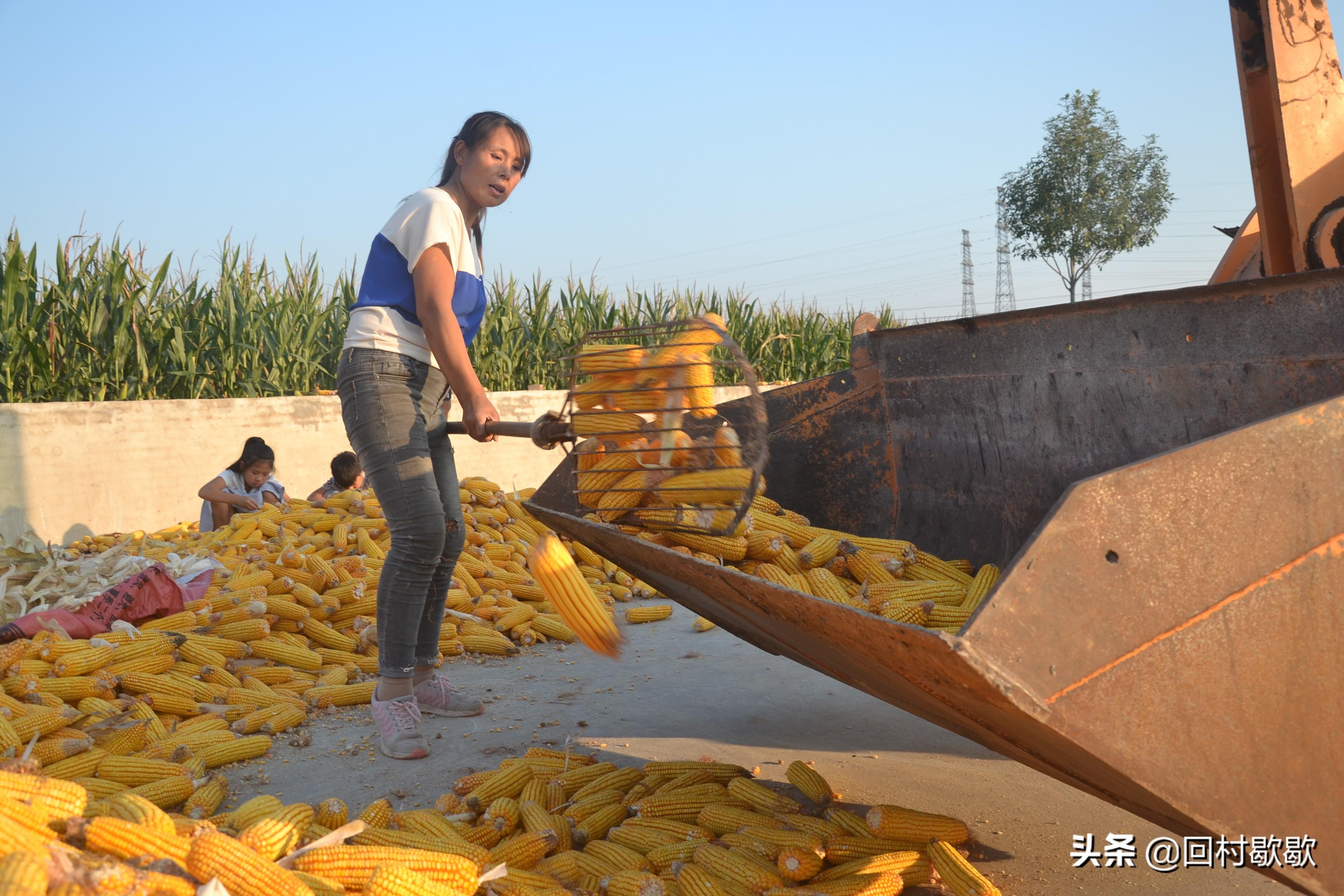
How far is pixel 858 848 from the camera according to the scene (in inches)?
99.7

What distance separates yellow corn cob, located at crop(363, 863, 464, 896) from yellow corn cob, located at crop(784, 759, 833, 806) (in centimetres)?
127

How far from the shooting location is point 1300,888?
171 centimetres

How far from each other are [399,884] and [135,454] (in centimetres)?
753

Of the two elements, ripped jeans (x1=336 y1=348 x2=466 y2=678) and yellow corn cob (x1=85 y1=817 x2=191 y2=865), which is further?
ripped jeans (x1=336 y1=348 x2=466 y2=678)

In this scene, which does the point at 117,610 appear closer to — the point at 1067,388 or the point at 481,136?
the point at 481,136

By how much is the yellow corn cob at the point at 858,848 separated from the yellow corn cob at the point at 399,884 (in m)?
1.00

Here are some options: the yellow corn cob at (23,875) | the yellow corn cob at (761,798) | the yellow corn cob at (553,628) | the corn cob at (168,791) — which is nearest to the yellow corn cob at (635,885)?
the yellow corn cob at (761,798)

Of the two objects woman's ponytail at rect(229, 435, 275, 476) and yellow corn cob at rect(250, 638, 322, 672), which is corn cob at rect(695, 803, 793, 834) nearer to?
yellow corn cob at rect(250, 638, 322, 672)

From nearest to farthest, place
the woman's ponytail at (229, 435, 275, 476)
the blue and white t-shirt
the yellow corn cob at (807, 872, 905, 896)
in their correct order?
1. the yellow corn cob at (807, 872, 905, 896)
2. the blue and white t-shirt
3. the woman's ponytail at (229, 435, 275, 476)

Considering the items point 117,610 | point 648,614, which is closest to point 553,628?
point 648,614

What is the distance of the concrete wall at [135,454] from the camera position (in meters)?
7.63

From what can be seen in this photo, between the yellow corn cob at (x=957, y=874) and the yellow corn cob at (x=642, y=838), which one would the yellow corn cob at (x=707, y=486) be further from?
the yellow corn cob at (x=957, y=874)

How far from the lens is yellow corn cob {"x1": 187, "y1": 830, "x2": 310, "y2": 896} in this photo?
1852 millimetres

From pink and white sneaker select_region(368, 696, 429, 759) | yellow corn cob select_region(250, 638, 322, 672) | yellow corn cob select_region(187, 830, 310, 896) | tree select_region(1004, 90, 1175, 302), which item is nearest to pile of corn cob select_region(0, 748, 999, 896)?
yellow corn cob select_region(187, 830, 310, 896)
